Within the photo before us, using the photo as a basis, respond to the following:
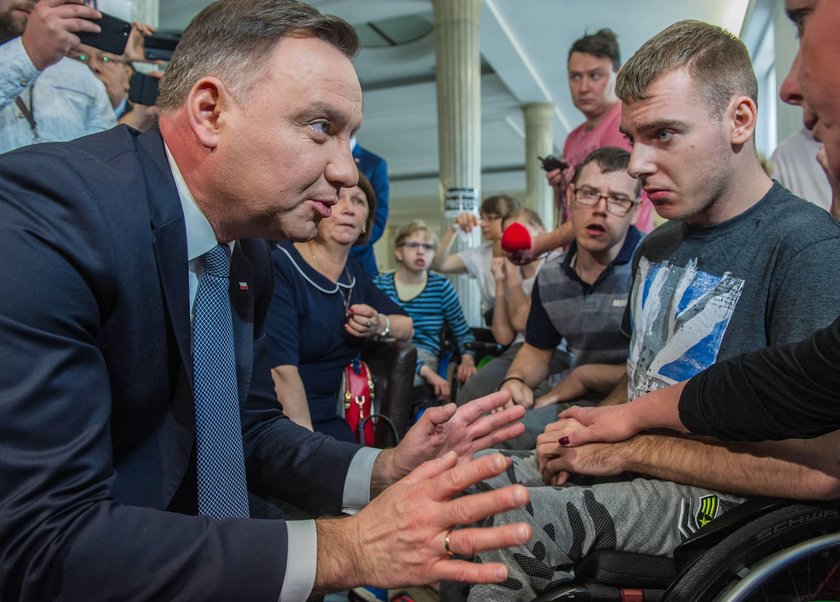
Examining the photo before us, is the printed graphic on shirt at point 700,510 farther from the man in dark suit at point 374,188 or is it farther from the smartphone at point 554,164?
the man in dark suit at point 374,188

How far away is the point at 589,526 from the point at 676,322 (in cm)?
53

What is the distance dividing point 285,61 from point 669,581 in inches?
47.1

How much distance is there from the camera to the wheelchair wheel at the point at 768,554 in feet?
3.28

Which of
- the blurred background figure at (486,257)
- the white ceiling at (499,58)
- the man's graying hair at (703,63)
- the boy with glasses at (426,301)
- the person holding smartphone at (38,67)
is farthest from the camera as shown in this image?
the white ceiling at (499,58)

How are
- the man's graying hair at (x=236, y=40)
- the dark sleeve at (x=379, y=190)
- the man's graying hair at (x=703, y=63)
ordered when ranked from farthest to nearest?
1. the dark sleeve at (x=379, y=190)
2. the man's graying hair at (x=703, y=63)
3. the man's graying hair at (x=236, y=40)

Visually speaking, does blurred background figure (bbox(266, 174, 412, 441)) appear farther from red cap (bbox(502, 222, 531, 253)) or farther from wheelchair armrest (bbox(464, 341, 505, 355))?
wheelchair armrest (bbox(464, 341, 505, 355))

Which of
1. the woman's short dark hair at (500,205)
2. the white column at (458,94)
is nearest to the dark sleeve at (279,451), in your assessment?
the woman's short dark hair at (500,205)

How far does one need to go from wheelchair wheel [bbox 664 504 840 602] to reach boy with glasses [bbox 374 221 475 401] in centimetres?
264

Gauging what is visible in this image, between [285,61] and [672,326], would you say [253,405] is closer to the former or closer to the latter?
[285,61]

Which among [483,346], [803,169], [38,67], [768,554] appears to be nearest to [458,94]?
[483,346]

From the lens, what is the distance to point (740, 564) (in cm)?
102

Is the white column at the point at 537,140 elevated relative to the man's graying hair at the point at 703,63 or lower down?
elevated

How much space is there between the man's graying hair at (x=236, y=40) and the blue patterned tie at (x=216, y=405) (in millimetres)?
309

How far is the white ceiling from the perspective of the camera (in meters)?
7.61
